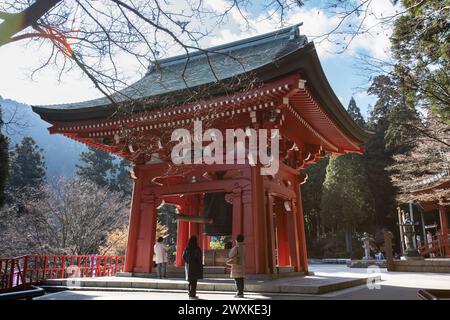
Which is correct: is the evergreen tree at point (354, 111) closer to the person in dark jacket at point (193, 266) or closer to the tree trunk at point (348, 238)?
the tree trunk at point (348, 238)

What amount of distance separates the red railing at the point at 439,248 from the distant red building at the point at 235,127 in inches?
450

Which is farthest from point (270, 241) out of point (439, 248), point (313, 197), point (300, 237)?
point (313, 197)

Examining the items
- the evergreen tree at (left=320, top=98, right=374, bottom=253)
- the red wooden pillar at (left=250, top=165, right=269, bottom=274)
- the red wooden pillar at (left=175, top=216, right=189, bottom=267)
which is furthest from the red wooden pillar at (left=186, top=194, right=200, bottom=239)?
the evergreen tree at (left=320, top=98, right=374, bottom=253)

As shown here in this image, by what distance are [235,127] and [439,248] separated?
17.6 meters

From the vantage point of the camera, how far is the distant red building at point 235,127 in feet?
28.3

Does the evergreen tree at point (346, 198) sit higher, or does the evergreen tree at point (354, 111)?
the evergreen tree at point (354, 111)

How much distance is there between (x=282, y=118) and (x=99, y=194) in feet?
51.2

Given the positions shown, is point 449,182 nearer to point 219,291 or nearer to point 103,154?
point 219,291

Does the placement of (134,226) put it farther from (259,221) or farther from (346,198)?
(346,198)

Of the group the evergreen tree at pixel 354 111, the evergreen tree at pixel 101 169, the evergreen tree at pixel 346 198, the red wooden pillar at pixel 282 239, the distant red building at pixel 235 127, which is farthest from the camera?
the evergreen tree at pixel 101 169

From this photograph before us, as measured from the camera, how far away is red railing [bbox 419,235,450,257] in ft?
67.9

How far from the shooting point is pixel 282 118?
9.83 metres

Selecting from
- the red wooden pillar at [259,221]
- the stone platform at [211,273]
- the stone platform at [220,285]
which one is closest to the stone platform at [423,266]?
the stone platform at [220,285]
